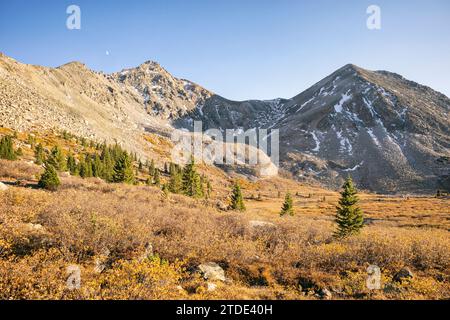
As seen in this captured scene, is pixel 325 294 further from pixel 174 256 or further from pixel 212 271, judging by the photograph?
pixel 174 256

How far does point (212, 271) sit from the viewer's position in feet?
31.2

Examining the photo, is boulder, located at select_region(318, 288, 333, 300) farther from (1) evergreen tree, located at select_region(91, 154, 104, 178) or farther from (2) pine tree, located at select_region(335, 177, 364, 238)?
(1) evergreen tree, located at select_region(91, 154, 104, 178)

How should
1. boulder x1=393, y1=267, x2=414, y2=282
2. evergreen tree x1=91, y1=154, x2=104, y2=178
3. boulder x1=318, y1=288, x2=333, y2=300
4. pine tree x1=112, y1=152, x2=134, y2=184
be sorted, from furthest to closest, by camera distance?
1. evergreen tree x1=91, y1=154, x2=104, y2=178
2. pine tree x1=112, y1=152, x2=134, y2=184
3. boulder x1=393, y1=267, x2=414, y2=282
4. boulder x1=318, y1=288, x2=333, y2=300

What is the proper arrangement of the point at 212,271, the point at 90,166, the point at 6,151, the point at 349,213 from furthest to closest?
the point at 90,166, the point at 6,151, the point at 349,213, the point at 212,271

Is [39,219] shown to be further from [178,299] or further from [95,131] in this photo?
[95,131]

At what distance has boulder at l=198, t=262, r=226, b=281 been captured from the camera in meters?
9.24

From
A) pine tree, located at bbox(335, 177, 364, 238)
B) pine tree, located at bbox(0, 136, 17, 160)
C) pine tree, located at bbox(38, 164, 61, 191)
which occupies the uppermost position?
pine tree, located at bbox(0, 136, 17, 160)

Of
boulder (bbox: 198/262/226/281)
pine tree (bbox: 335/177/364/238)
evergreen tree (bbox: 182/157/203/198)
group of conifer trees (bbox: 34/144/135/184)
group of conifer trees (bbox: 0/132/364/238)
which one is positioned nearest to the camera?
boulder (bbox: 198/262/226/281)

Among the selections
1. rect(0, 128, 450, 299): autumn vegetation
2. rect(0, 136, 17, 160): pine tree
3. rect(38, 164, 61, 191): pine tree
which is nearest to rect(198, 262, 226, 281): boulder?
rect(0, 128, 450, 299): autumn vegetation

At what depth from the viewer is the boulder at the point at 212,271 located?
924 cm

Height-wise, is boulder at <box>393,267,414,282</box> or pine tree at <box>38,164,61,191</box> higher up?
pine tree at <box>38,164,61,191</box>

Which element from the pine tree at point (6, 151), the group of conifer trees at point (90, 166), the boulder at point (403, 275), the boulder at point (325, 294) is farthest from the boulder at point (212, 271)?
the pine tree at point (6, 151)

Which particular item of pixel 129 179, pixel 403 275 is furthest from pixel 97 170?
pixel 403 275
